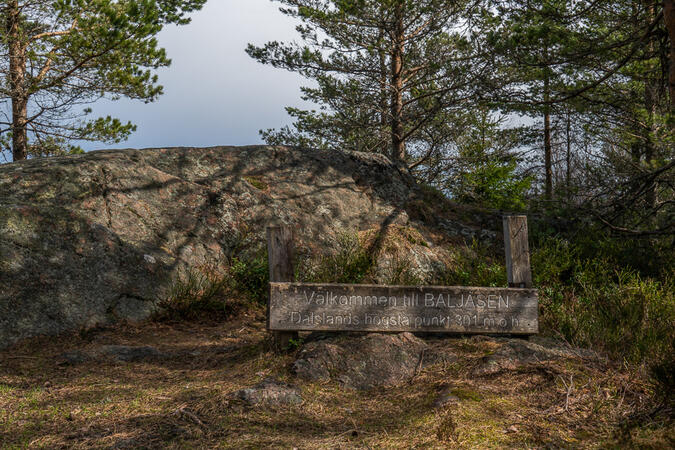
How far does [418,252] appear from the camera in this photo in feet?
27.2

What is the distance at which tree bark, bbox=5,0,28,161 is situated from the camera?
1259 cm

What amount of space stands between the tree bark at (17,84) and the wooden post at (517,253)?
12038 millimetres

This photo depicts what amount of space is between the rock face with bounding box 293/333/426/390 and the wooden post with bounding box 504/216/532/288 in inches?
55.0

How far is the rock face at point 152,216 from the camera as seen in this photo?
6090 mm

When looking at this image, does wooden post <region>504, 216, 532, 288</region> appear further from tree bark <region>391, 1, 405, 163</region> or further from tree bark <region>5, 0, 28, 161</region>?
tree bark <region>5, 0, 28, 161</region>

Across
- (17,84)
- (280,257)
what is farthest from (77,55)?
(280,257)

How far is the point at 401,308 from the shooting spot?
5.21m

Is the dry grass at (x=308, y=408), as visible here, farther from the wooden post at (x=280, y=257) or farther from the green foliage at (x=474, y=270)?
the green foliage at (x=474, y=270)

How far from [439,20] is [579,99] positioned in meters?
4.44

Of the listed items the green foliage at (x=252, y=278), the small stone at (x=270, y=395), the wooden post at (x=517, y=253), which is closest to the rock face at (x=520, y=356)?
the wooden post at (x=517, y=253)

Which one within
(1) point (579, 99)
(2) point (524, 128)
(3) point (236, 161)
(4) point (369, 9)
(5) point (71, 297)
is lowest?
(5) point (71, 297)

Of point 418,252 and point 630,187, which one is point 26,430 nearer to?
point 418,252

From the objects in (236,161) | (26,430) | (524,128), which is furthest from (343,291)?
(524,128)

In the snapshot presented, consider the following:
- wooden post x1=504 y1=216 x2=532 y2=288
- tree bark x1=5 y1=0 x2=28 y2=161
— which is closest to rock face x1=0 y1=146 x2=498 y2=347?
wooden post x1=504 y1=216 x2=532 y2=288
